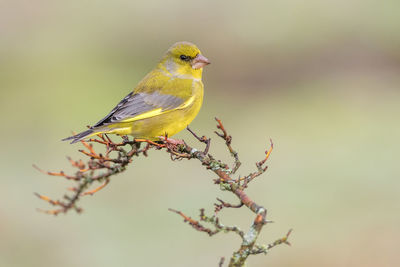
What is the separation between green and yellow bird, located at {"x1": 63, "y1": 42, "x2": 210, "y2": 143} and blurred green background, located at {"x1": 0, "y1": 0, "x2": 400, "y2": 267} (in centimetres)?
470

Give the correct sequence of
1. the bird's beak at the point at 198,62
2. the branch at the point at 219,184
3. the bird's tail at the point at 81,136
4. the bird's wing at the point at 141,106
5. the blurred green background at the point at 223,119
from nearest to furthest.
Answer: the branch at the point at 219,184
the bird's tail at the point at 81,136
the bird's wing at the point at 141,106
the bird's beak at the point at 198,62
the blurred green background at the point at 223,119

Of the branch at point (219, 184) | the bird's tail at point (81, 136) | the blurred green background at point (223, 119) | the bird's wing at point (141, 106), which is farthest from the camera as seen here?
the blurred green background at point (223, 119)

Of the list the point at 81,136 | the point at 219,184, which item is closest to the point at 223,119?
the point at 81,136

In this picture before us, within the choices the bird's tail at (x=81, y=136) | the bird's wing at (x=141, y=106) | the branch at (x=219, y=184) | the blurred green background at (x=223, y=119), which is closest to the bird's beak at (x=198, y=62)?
the bird's wing at (x=141, y=106)

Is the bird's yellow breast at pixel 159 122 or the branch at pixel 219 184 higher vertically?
the bird's yellow breast at pixel 159 122

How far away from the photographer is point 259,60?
59.5ft

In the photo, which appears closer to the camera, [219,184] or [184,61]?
[219,184]

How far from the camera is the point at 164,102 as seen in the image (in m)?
5.56

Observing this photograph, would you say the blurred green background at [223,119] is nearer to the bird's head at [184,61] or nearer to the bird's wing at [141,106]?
the bird's head at [184,61]

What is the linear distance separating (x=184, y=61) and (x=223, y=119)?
10.3 meters

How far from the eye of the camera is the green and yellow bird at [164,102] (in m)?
5.31

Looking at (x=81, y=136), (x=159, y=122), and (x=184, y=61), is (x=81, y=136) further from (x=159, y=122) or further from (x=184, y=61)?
(x=184, y=61)

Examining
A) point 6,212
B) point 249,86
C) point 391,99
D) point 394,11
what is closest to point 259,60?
point 249,86

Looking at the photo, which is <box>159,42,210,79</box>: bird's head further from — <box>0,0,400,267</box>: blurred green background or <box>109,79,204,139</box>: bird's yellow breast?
<box>0,0,400,267</box>: blurred green background
